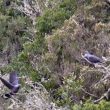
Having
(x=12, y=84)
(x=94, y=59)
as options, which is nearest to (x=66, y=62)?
(x=94, y=59)

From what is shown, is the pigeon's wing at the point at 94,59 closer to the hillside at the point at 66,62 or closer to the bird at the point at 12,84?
the hillside at the point at 66,62

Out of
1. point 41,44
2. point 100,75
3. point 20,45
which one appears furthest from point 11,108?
point 20,45

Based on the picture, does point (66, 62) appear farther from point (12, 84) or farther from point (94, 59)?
point (12, 84)

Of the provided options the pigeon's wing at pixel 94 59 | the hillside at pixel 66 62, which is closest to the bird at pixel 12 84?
the hillside at pixel 66 62

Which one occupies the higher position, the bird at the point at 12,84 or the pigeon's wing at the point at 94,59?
the pigeon's wing at the point at 94,59

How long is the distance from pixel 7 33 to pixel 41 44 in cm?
298

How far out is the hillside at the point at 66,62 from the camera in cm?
533

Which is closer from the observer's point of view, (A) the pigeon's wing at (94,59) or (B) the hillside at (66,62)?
(A) the pigeon's wing at (94,59)

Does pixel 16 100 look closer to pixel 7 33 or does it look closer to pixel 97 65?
pixel 97 65

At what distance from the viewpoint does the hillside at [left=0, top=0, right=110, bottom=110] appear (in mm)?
5332

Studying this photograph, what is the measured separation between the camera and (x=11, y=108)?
5.40 metres

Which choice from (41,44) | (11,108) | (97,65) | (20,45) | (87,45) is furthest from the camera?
(20,45)

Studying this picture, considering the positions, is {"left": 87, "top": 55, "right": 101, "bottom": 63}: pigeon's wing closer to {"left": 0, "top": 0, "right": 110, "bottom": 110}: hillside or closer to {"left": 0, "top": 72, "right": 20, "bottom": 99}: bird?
{"left": 0, "top": 0, "right": 110, "bottom": 110}: hillside

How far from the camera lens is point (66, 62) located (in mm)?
6094
